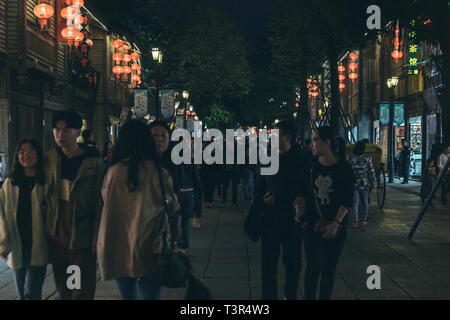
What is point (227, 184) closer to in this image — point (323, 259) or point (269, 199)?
point (269, 199)

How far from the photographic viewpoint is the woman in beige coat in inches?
178

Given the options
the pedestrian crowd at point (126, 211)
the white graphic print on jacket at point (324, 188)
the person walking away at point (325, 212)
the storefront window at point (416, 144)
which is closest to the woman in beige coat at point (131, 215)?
the pedestrian crowd at point (126, 211)

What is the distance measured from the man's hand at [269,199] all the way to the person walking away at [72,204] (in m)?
1.58

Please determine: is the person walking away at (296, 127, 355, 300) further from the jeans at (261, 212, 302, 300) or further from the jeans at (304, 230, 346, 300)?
the jeans at (261, 212, 302, 300)

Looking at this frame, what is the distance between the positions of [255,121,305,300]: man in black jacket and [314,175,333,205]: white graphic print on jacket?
0.17 meters

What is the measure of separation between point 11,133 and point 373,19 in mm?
10774

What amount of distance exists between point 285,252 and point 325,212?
55 cm

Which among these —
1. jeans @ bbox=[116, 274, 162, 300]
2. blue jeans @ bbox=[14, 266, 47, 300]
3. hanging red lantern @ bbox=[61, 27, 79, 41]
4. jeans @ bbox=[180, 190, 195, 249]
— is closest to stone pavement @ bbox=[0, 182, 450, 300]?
jeans @ bbox=[180, 190, 195, 249]

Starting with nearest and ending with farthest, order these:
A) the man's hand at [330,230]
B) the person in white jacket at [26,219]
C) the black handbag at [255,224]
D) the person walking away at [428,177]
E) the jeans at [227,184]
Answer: the person in white jacket at [26,219] → the man's hand at [330,230] → the black handbag at [255,224] → the person walking away at [428,177] → the jeans at [227,184]

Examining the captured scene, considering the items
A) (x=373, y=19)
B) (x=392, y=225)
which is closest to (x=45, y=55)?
(x=373, y=19)

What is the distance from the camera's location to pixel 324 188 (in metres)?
5.60

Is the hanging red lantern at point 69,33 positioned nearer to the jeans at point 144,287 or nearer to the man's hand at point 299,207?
the man's hand at point 299,207

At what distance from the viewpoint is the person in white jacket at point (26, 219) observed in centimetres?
525
